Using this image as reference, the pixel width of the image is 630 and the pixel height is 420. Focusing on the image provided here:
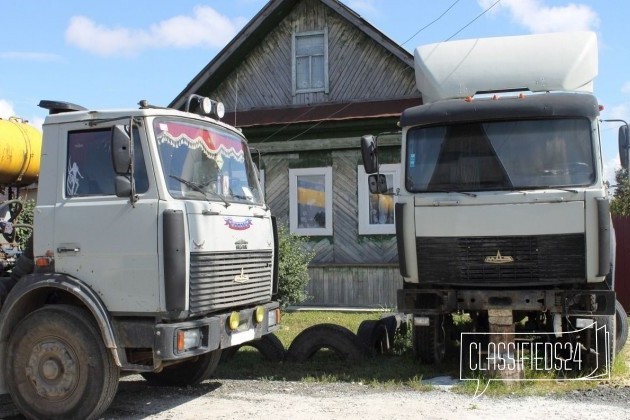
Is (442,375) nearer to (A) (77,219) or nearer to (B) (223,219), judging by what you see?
(B) (223,219)

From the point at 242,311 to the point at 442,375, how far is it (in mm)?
2705

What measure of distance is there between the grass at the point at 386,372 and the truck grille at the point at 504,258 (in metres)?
1.07

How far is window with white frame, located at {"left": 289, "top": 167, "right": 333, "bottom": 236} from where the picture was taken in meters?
15.3

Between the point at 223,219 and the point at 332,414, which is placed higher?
the point at 223,219

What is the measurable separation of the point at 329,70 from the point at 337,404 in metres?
10.8

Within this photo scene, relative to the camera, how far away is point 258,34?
54.6ft

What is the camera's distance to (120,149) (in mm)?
5660

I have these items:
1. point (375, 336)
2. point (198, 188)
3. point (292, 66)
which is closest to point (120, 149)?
point (198, 188)

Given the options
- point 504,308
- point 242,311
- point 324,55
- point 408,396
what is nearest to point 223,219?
point 242,311

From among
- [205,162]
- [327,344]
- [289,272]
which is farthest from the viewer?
[289,272]

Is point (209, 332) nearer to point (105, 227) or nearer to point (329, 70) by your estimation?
point (105, 227)

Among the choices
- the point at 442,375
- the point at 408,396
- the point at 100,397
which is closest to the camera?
the point at 100,397

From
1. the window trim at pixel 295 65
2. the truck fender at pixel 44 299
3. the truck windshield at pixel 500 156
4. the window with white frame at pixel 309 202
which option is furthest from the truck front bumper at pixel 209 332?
the window trim at pixel 295 65

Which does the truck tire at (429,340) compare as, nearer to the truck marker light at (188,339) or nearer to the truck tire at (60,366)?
the truck marker light at (188,339)
